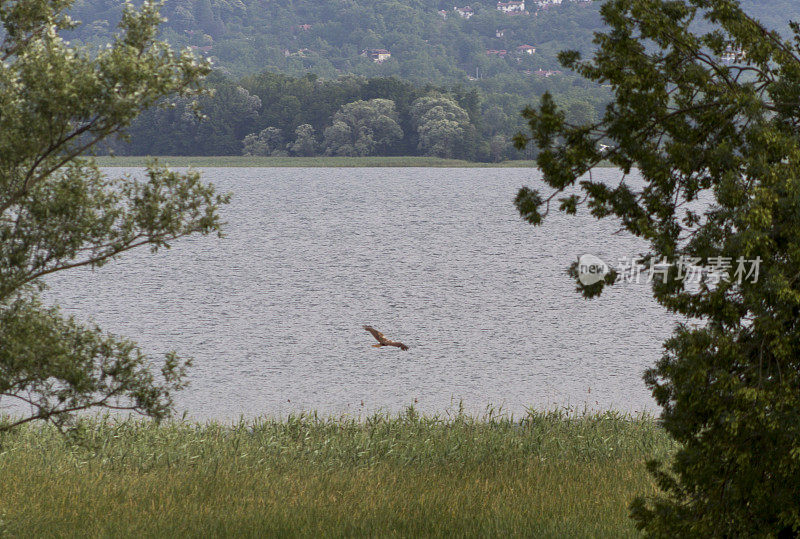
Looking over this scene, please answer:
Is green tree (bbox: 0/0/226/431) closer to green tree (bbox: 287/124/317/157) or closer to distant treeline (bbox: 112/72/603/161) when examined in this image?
distant treeline (bbox: 112/72/603/161)

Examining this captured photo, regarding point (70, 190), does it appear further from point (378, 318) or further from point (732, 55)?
point (378, 318)

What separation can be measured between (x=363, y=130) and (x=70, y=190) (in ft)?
395

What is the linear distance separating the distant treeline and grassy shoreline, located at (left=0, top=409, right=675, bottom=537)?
357 feet

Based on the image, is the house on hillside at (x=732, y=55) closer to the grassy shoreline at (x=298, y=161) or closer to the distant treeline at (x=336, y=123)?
the distant treeline at (x=336, y=123)

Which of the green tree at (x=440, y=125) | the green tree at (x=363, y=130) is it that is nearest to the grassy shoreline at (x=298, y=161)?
the green tree at (x=363, y=130)

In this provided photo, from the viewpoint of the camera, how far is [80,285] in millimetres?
46812

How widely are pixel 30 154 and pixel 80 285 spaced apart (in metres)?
42.9

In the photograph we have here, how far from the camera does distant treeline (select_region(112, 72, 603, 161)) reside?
12462cm

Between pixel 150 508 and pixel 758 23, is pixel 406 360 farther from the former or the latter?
pixel 758 23

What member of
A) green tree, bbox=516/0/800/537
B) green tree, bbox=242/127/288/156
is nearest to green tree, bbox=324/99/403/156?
green tree, bbox=242/127/288/156

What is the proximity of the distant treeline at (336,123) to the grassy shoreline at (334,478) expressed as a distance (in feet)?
357

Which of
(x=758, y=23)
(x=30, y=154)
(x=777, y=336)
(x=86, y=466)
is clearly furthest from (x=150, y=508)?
(x=758, y=23)

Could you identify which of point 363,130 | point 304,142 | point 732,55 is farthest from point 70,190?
point 304,142

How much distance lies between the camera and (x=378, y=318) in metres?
36.2
